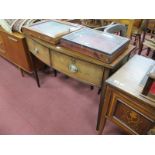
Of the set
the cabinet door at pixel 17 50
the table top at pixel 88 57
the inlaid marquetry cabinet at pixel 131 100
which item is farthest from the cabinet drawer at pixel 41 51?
the inlaid marquetry cabinet at pixel 131 100

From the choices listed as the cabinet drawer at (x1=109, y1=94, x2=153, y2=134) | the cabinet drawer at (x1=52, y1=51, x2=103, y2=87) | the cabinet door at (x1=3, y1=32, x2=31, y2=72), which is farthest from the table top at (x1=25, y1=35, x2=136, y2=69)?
the cabinet door at (x1=3, y1=32, x2=31, y2=72)

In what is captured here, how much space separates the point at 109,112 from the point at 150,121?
0.90 ft

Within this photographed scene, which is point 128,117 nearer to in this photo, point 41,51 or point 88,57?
point 88,57

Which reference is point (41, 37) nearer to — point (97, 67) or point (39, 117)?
point (97, 67)

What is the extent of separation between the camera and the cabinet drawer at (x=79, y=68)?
37.3 inches

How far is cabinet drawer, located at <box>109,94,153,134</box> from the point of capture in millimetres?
806

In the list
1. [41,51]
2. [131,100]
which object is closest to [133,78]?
[131,100]

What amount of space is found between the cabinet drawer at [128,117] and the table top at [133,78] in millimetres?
73

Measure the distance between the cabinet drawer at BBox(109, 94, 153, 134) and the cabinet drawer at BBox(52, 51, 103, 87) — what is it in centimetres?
17

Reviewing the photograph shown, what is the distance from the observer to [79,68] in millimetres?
1014

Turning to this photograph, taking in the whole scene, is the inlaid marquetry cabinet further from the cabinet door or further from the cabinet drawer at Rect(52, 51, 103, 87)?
the cabinet door

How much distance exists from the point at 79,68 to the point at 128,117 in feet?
1.41

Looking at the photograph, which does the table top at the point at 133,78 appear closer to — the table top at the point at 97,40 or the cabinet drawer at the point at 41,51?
the table top at the point at 97,40

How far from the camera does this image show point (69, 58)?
1026mm
